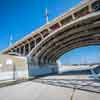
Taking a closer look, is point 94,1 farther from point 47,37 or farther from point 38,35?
point 38,35

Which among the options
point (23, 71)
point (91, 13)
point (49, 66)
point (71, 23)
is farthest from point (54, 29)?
point (49, 66)

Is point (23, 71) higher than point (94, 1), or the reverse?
point (94, 1)

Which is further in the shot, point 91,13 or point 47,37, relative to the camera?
point 47,37

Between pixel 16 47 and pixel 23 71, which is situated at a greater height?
pixel 16 47

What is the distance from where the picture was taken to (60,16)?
27.3 m

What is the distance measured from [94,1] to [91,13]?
205cm

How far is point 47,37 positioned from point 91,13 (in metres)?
10.9

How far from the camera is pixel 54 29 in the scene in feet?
96.7

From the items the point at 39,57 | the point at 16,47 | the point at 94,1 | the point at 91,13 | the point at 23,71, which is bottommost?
the point at 23,71

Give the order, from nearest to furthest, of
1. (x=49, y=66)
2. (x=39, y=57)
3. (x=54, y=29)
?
(x=54, y=29), (x=39, y=57), (x=49, y=66)

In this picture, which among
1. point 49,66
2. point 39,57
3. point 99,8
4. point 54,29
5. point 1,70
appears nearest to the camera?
point 1,70

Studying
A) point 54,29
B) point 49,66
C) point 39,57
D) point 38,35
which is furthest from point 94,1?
point 49,66

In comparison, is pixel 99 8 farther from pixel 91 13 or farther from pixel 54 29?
pixel 54 29

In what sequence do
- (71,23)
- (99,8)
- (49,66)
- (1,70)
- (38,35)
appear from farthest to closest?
(49,66), (38,35), (71,23), (99,8), (1,70)
